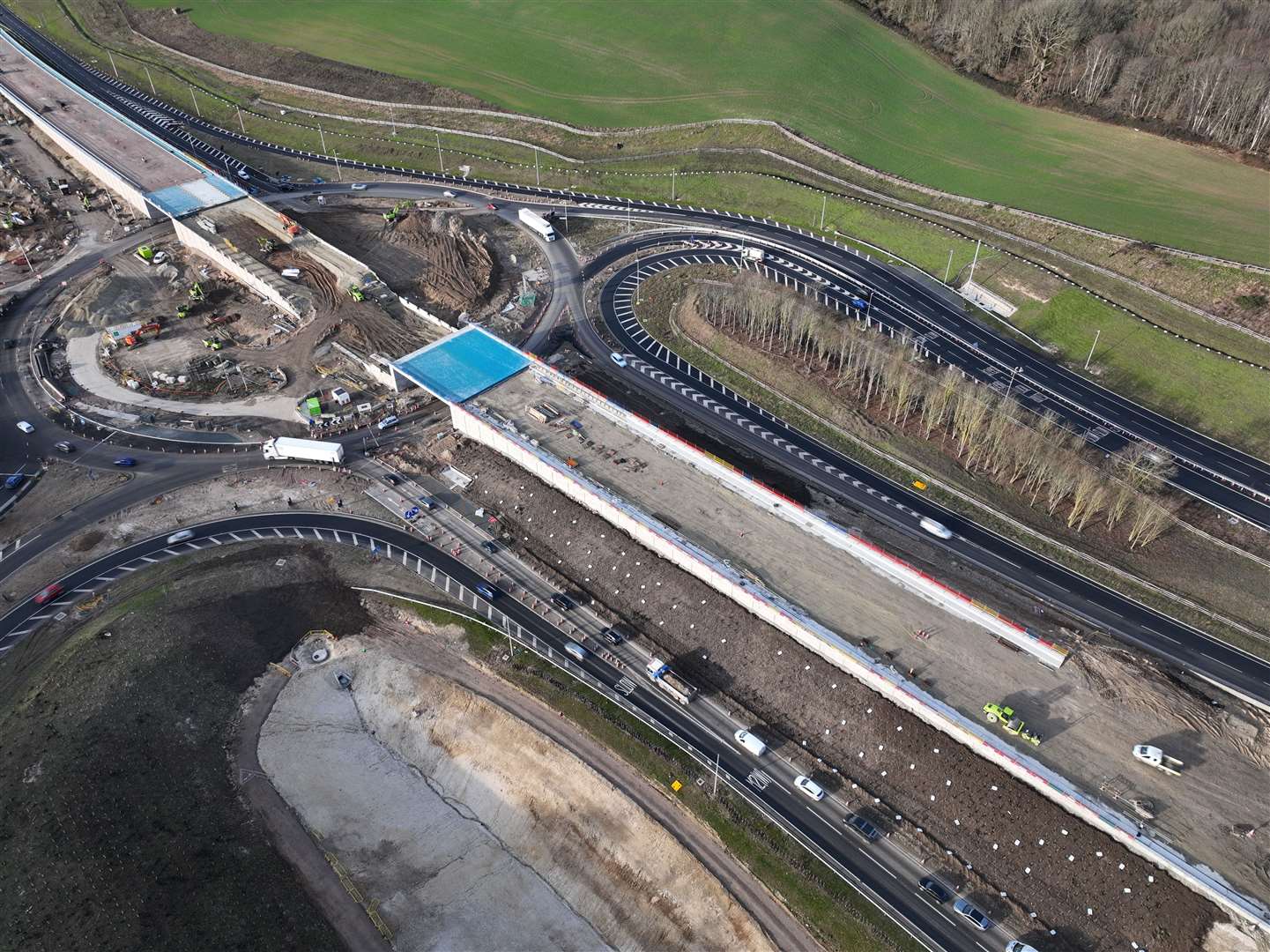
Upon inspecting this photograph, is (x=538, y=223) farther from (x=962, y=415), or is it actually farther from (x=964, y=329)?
(x=962, y=415)

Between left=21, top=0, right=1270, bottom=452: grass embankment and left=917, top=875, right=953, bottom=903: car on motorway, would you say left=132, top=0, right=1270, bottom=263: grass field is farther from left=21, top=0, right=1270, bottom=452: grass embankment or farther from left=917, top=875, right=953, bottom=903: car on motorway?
left=917, top=875, right=953, bottom=903: car on motorway

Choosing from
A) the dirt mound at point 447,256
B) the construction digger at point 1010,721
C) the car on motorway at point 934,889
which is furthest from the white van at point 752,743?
the dirt mound at point 447,256

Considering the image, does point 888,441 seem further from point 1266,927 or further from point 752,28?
point 752,28

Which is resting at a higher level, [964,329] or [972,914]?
[964,329]

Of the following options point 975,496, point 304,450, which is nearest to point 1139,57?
point 975,496

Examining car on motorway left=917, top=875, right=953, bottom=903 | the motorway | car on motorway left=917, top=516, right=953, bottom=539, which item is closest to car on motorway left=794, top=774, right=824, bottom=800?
the motorway
